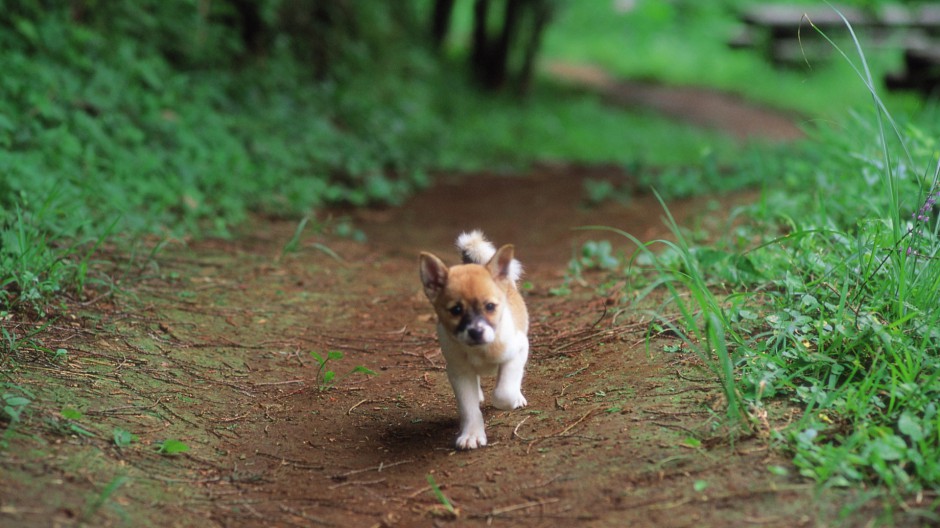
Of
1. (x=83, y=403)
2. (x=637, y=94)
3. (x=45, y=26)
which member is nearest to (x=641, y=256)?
(x=83, y=403)

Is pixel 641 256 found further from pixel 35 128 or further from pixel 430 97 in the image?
pixel 430 97

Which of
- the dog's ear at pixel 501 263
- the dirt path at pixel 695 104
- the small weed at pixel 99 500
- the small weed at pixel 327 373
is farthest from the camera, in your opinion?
the dirt path at pixel 695 104

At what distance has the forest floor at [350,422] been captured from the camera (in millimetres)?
3248

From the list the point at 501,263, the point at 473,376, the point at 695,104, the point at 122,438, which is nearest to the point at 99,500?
the point at 122,438

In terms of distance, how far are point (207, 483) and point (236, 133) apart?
20.8 feet

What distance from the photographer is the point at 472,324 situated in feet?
11.8

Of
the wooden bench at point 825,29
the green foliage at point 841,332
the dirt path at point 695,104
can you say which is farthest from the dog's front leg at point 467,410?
the wooden bench at point 825,29

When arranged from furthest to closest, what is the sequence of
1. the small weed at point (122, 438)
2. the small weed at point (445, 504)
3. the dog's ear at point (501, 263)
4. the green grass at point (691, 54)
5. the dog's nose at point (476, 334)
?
the green grass at point (691, 54) → the dog's ear at point (501, 263) → the small weed at point (122, 438) → the dog's nose at point (476, 334) → the small weed at point (445, 504)

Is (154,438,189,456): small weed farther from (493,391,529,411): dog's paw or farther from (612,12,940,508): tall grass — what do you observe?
(612,12,940,508): tall grass

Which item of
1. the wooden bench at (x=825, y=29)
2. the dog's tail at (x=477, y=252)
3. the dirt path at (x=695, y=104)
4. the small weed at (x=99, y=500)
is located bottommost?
the dirt path at (x=695, y=104)

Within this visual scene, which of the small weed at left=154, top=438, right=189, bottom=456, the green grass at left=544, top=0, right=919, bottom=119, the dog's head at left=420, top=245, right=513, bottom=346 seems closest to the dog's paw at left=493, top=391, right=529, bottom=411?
the dog's head at left=420, top=245, right=513, bottom=346

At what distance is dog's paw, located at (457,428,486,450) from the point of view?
3859 millimetres

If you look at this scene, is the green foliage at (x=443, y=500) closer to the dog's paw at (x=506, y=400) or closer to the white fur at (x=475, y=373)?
the white fur at (x=475, y=373)

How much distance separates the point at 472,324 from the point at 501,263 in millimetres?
521
